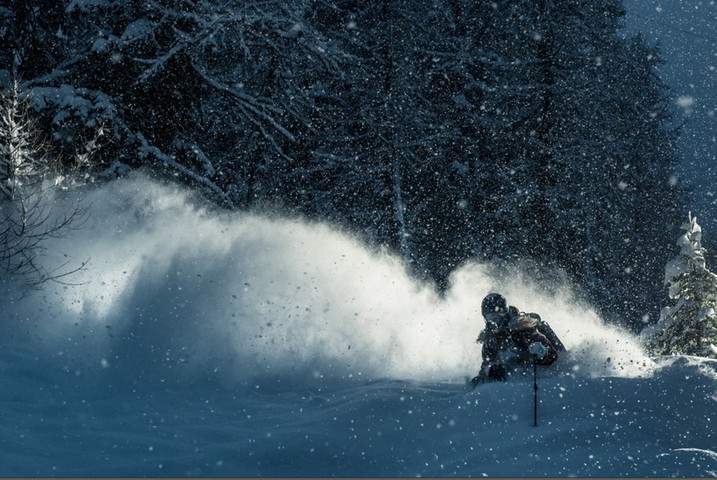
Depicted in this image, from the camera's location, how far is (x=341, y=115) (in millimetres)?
20656

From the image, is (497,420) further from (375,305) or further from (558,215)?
(558,215)

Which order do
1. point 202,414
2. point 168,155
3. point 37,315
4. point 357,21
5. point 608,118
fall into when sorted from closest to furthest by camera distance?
point 202,414, point 37,315, point 168,155, point 357,21, point 608,118

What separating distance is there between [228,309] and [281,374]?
62.2 inches

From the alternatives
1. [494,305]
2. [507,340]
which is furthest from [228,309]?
[507,340]

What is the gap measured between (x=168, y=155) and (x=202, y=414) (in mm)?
8193

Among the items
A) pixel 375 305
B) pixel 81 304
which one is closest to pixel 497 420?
pixel 375 305

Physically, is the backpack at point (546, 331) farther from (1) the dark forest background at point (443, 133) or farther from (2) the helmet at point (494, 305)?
(1) the dark forest background at point (443, 133)

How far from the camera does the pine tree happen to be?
14031mm

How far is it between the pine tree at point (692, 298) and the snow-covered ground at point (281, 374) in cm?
161

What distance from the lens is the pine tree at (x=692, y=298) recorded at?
14.0 m

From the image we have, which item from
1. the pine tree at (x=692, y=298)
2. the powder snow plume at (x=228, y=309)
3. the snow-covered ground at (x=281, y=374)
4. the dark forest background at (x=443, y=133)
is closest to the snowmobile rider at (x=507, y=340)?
the snow-covered ground at (x=281, y=374)

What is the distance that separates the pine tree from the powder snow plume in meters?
1.88

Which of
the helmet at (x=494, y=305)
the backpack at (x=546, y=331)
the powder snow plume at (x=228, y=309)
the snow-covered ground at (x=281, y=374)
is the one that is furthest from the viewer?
the powder snow plume at (x=228, y=309)

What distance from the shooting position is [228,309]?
11.9 m
